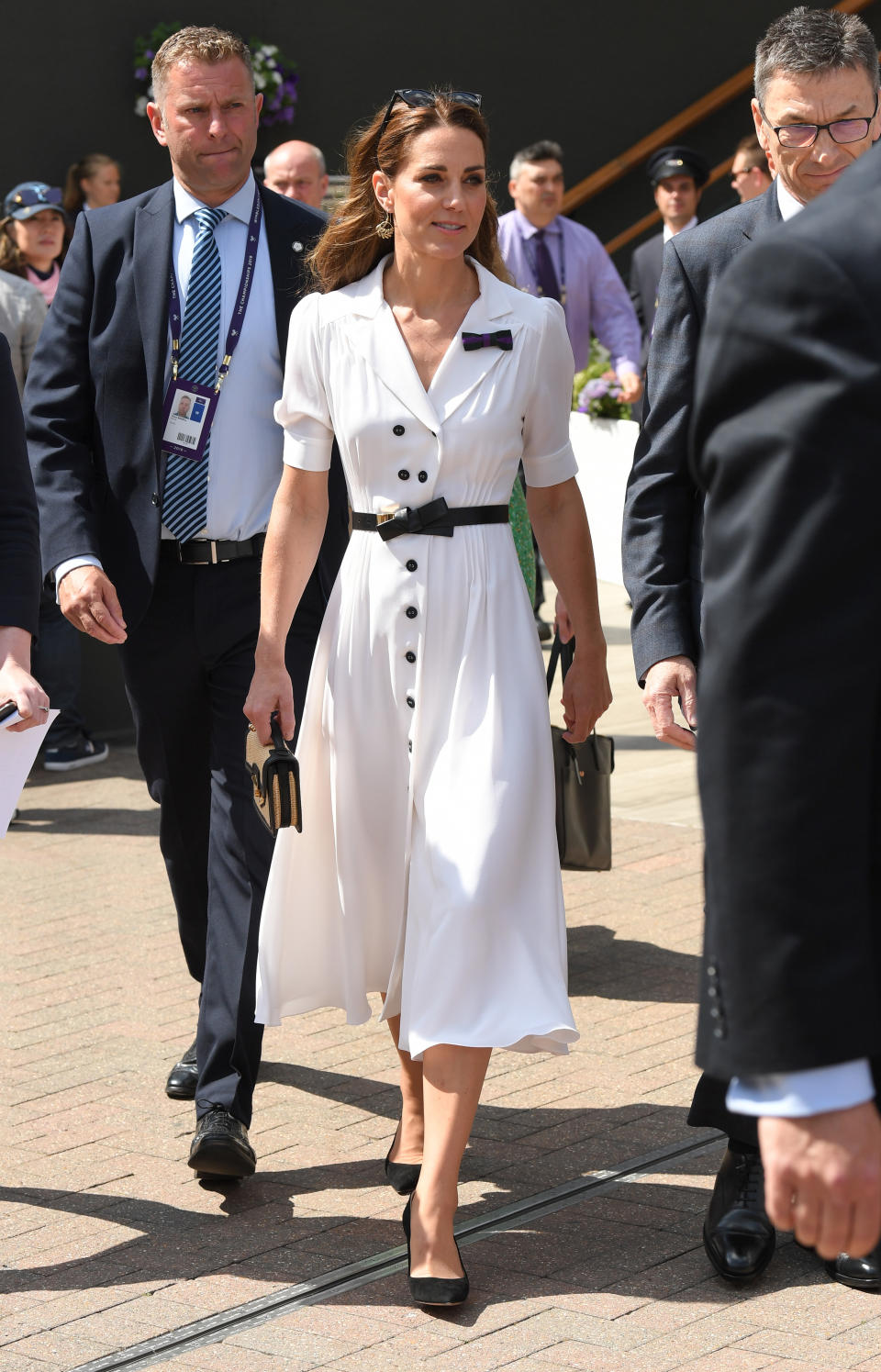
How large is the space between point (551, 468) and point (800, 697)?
247cm

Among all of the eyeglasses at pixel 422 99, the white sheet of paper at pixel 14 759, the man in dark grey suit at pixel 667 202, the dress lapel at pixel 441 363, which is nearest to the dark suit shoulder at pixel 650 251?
the man in dark grey suit at pixel 667 202

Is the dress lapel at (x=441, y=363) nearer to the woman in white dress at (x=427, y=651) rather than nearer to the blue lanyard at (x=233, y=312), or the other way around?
the woman in white dress at (x=427, y=651)

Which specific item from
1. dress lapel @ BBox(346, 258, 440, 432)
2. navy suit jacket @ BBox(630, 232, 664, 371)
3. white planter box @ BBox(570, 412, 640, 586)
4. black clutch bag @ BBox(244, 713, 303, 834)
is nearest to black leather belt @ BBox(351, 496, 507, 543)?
dress lapel @ BBox(346, 258, 440, 432)

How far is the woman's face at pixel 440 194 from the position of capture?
393 cm

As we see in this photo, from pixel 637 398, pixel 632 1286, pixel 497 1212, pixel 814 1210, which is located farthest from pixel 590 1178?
pixel 637 398

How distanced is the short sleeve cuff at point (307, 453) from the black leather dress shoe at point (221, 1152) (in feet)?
4.60

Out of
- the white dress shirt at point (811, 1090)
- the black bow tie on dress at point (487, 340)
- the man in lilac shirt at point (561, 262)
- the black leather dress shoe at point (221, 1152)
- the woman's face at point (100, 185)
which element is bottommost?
the black leather dress shoe at point (221, 1152)

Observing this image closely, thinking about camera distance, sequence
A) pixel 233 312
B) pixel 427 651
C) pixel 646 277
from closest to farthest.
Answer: pixel 427 651
pixel 233 312
pixel 646 277

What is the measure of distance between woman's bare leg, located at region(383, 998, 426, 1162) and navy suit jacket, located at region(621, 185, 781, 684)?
0.98m

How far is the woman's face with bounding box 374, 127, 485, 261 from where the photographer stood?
3930mm

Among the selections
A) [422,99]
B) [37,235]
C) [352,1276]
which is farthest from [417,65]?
[352,1276]

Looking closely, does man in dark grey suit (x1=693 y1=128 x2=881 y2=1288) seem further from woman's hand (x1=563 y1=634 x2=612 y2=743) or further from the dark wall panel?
the dark wall panel

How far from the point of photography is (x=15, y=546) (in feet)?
12.9

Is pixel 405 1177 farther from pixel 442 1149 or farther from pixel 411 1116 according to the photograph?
pixel 442 1149
